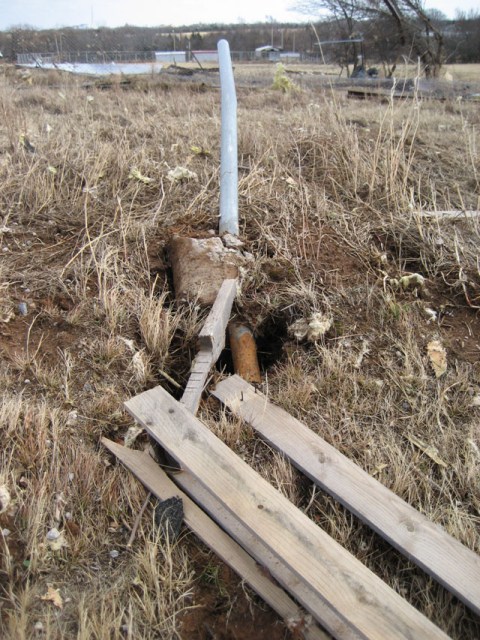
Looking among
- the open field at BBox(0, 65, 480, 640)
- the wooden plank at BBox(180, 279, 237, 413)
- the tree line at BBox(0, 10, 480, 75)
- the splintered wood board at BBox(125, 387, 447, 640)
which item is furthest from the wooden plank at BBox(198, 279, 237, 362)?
the tree line at BBox(0, 10, 480, 75)

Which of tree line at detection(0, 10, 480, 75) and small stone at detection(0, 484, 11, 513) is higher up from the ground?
tree line at detection(0, 10, 480, 75)

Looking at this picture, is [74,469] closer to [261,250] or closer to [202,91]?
[261,250]

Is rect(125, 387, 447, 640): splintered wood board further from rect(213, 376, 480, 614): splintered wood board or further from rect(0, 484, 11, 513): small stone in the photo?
rect(0, 484, 11, 513): small stone

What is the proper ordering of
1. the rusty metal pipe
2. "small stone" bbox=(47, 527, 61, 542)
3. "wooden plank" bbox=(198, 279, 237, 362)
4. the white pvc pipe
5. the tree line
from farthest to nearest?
the tree line, the white pvc pipe, the rusty metal pipe, "wooden plank" bbox=(198, 279, 237, 362), "small stone" bbox=(47, 527, 61, 542)

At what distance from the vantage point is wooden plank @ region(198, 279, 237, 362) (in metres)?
2.47

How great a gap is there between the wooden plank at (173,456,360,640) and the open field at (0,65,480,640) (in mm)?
111

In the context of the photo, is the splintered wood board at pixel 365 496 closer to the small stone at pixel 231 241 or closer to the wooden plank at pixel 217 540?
the wooden plank at pixel 217 540

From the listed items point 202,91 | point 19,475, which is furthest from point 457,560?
point 202,91

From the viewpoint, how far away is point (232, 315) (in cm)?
296

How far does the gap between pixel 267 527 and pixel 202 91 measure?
928cm

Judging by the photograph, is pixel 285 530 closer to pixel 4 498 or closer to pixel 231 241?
pixel 4 498

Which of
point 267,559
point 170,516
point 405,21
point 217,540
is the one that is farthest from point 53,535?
point 405,21

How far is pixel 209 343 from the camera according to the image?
248 centimetres

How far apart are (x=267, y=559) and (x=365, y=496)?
0.44 metres
